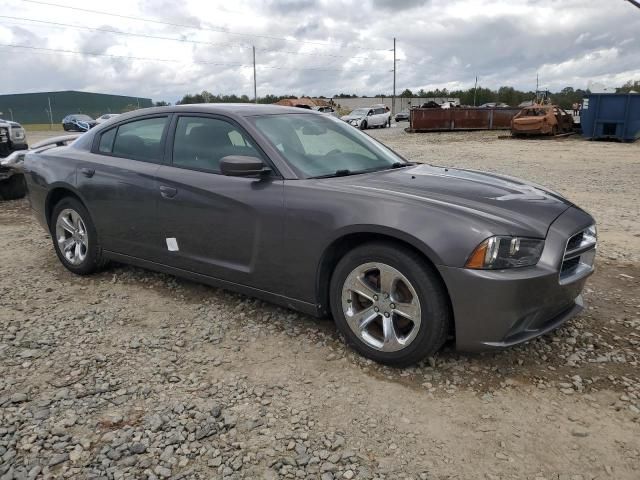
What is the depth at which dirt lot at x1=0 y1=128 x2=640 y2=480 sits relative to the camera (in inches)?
92.7

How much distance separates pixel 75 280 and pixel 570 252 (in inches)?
158

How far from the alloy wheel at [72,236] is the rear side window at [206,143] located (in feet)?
4.40

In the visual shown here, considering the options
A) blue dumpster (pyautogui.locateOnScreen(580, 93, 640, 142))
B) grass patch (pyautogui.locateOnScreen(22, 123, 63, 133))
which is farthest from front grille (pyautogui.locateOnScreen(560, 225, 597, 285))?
grass patch (pyautogui.locateOnScreen(22, 123, 63, 133))

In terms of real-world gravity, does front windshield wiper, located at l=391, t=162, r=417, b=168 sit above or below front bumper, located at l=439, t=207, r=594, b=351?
above

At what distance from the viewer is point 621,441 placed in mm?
2453

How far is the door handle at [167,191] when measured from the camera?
3.88m

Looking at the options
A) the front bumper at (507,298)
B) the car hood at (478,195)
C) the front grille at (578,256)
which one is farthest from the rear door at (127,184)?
the front grille at (578,256)

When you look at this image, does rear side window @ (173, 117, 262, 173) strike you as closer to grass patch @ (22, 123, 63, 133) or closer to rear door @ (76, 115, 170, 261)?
rear door @ (76, 115, 170, 261)

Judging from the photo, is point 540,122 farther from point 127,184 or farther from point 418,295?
point 418,295

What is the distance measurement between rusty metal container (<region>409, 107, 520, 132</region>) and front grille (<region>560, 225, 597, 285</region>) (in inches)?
1065

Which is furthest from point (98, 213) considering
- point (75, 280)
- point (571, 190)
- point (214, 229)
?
point (571, 190)

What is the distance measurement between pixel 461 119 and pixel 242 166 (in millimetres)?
27860

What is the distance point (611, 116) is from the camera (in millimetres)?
21188

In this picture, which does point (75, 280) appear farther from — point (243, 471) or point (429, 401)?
point (429, 401)
